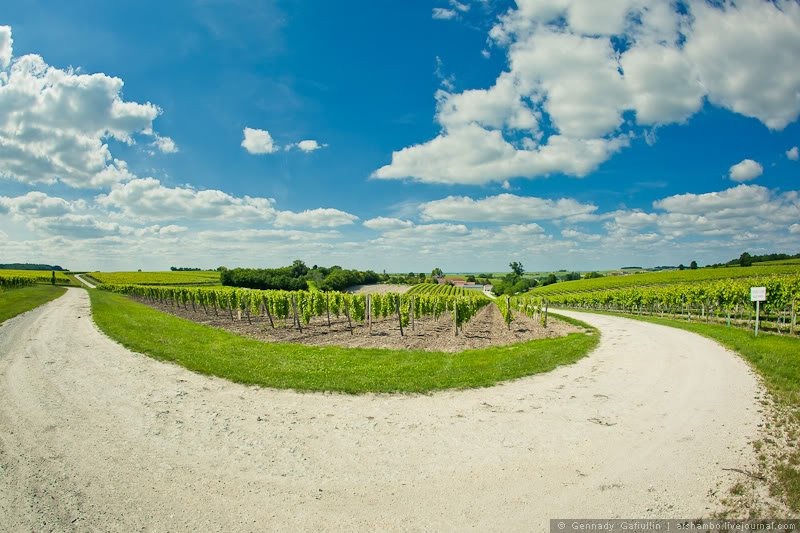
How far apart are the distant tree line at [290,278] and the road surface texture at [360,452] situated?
80.4 meters

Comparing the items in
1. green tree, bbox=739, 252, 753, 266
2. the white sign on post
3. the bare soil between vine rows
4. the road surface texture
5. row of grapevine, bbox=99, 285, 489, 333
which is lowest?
the bare soil between vine rows

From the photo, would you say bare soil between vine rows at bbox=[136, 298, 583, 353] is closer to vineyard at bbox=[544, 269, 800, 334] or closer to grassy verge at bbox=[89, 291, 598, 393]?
grassy verge at bbox=[89, 291, 598, 393]

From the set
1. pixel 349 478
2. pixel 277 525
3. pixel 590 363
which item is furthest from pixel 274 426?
pixel 590 363

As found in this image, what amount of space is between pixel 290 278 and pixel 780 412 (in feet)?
348

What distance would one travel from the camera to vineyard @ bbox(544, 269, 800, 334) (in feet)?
81.0

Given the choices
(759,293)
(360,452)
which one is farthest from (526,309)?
(360,452)

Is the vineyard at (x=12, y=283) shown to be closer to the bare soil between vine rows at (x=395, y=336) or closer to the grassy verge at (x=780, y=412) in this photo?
the bare soil between vine rows at (x=395, y=336)

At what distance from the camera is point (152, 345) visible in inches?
633

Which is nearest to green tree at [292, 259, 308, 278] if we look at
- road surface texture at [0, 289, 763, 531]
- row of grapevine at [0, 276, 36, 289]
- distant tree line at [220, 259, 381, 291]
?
distant tree line at [220, 259, 381, 291]

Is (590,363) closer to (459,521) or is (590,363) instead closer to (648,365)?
(648,365)

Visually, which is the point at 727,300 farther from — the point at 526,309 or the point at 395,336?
the point at 395,336

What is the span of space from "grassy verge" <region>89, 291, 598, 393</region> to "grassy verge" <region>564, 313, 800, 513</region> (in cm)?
513

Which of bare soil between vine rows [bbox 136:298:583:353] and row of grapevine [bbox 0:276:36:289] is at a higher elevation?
row of grapevine [bbox 0:276:36:289]

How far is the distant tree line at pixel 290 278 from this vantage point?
9975 centimetres
